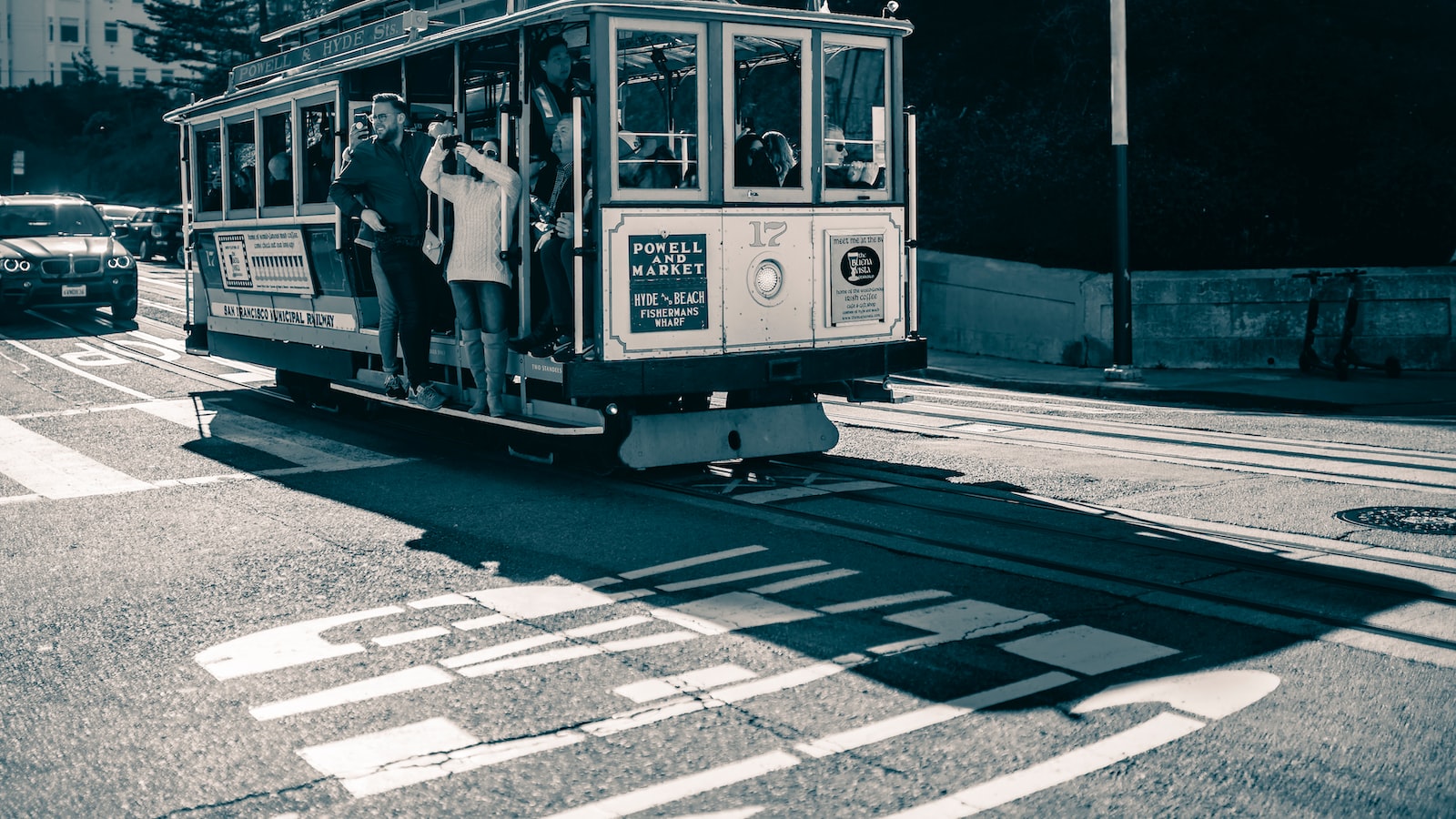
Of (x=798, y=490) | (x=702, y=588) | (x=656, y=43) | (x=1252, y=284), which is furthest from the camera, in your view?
(x=1252, y=284)

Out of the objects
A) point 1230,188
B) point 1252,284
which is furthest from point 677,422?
point 1230,188

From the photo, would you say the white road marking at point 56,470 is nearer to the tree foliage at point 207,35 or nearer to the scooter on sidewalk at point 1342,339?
the scooter on sidewalk at point 1342,339

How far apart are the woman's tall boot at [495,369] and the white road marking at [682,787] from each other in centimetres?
578

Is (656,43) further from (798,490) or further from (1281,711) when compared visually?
(1281,711)

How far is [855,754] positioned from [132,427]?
930 centimetres

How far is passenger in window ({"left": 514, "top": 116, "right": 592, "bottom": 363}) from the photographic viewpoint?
30.6 feet

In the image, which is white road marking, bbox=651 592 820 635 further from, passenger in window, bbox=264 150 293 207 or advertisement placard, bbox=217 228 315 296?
passenger in window, bbox=264 150 293 207

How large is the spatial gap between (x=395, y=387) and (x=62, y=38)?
3701 inches

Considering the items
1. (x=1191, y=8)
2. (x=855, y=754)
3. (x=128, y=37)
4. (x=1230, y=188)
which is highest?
(x=128, y=37)

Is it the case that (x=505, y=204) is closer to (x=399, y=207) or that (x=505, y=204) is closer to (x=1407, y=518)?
(x=399, y=207)

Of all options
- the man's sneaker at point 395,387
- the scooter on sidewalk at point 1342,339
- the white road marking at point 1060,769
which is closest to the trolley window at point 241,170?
the man's sneaker at point 395,387

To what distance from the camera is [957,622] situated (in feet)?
19.9

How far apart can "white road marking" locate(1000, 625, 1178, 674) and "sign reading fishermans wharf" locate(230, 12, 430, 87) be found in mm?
6827

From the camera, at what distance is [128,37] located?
96875 millimetres
